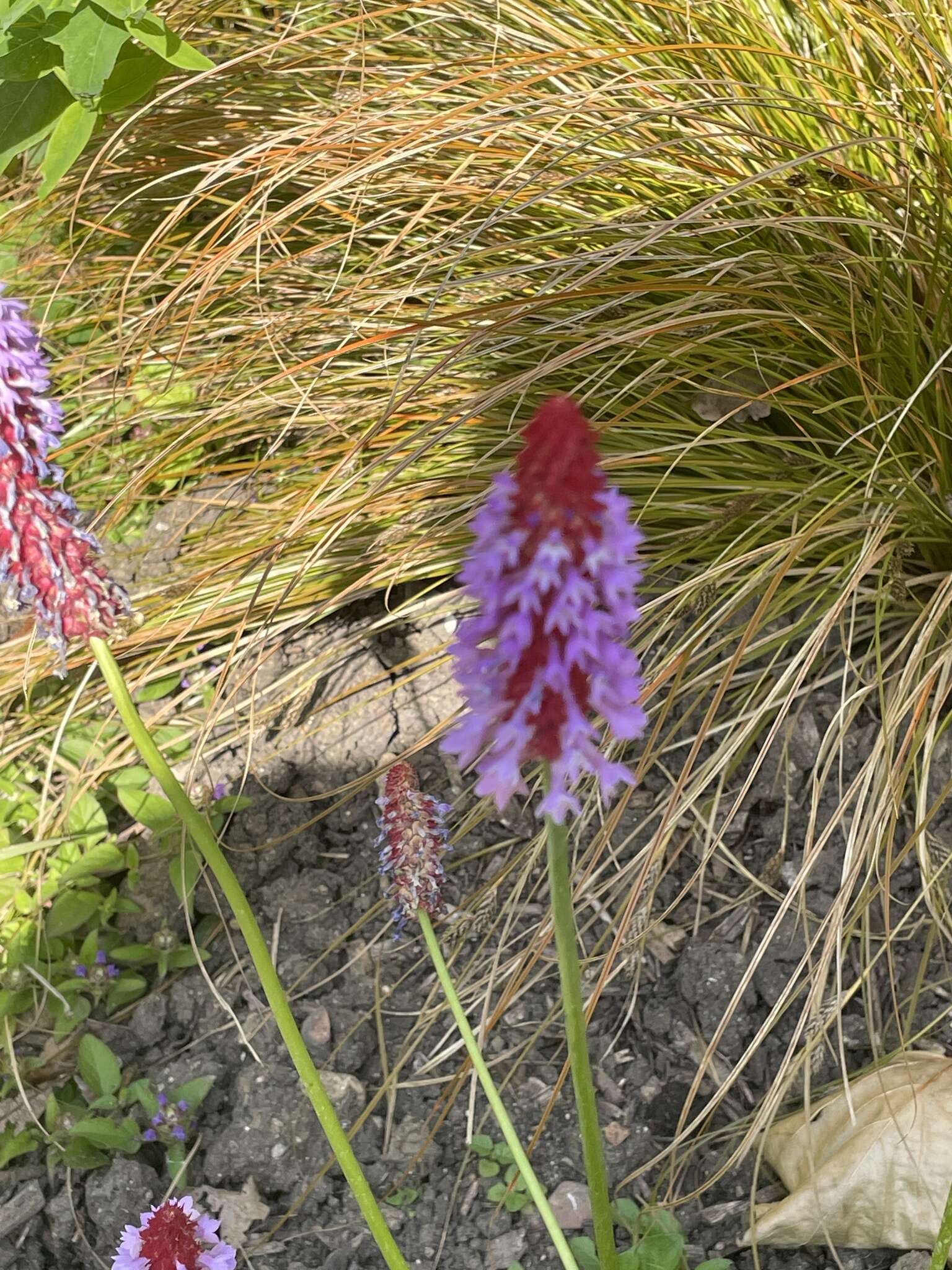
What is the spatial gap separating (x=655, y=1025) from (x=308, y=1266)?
1.95ft

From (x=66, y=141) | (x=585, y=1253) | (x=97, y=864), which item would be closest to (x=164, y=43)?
(x=66, y=141)

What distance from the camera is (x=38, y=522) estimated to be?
1105 mm

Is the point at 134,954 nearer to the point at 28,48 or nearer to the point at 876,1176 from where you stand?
the point at 876,1176

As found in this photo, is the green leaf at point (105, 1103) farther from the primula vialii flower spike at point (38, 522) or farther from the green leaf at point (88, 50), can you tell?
the green leaf at point (88, 50)

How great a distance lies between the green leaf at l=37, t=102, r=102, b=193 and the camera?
2016 mm

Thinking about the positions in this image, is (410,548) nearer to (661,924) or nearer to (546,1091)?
(661,924)

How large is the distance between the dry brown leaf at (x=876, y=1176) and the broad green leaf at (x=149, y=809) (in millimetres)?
1101

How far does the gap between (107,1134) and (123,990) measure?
0.89 ft

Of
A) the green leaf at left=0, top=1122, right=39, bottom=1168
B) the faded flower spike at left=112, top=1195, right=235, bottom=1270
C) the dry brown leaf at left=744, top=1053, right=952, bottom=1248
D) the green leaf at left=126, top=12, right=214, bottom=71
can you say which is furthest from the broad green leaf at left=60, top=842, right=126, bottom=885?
the green leaf at left=126, top=12, right=214, bottom=71

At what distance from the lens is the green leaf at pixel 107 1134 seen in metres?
1.75

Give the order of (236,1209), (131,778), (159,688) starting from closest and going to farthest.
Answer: (236,1209), (131,778), (159,688)

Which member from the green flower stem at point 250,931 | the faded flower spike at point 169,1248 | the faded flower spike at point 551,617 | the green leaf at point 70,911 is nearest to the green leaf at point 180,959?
the green leaf at point 70,911

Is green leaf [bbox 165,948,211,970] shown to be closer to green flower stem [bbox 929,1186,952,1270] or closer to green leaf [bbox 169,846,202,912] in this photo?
green leaf [bbox 169,846,202,912]

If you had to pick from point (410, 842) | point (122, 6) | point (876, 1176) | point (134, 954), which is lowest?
point (876, 1176)
